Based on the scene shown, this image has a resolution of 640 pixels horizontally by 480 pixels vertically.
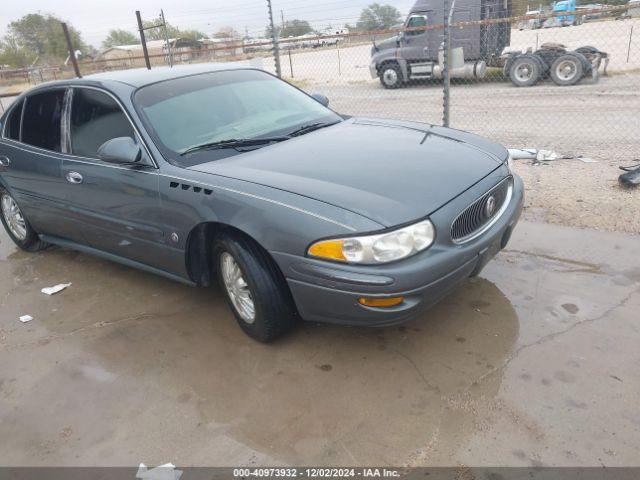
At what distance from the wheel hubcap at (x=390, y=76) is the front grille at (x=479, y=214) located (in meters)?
13.8

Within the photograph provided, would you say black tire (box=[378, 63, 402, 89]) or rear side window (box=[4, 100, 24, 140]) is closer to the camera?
rear side window (box=[4, 100, 24, 140])

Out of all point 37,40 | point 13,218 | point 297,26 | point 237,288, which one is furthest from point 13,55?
point 237,288

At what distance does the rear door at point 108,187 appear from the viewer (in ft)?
11.5

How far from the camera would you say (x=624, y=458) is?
2.28 metres

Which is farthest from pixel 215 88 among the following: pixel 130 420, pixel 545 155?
pixel 545 155

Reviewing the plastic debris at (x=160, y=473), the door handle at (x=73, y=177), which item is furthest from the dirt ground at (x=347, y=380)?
the door handle at (x=73, y=177)

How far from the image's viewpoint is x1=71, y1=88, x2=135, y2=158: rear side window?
143 inches

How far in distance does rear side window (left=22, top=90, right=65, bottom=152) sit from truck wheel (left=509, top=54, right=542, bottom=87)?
13229 millimetres

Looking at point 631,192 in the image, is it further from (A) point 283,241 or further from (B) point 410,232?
(A) point 283,241

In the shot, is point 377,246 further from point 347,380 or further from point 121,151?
point 121,151

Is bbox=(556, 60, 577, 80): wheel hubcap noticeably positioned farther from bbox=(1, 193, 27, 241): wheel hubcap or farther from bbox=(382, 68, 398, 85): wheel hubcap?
bbox=(1, 193, 27, 241): wheel hubcap

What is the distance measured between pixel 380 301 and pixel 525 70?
13.9 metres

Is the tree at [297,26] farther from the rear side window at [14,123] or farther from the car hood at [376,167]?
the car hood at [376,167]

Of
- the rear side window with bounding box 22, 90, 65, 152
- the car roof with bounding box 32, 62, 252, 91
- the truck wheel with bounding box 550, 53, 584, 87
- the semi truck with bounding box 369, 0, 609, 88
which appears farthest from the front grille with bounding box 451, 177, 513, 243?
the truck wheel with bounding box 550, 53, 584, 87
